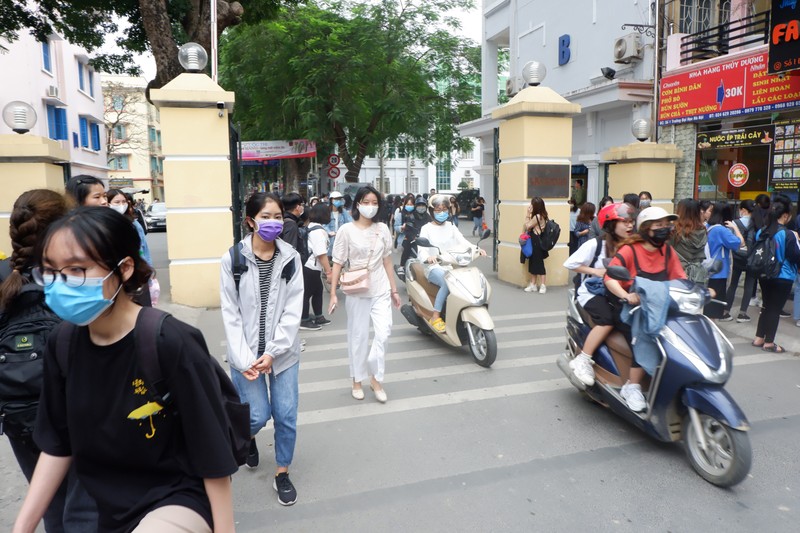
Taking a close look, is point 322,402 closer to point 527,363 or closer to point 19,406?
point 527,363

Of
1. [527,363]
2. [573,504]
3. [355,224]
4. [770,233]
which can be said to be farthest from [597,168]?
[573,504]

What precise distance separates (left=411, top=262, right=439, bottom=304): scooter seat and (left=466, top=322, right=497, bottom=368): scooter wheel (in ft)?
2.53

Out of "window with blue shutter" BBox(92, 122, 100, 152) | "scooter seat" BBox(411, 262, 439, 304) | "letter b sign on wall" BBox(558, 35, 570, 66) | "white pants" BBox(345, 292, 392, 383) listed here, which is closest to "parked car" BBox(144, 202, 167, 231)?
"window with blue shutter" BBox(92, 122, 100, 152)

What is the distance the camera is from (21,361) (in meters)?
2.30

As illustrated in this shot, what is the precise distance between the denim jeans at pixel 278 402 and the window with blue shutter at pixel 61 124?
27246mm

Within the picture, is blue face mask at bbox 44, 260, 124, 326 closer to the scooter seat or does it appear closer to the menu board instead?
the scooter seat

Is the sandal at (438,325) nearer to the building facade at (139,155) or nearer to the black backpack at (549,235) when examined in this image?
the black backpack at (549,235)

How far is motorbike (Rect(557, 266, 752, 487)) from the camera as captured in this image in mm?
3238

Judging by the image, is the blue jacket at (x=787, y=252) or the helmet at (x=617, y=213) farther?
the blue jacket at (x=787, y=252)

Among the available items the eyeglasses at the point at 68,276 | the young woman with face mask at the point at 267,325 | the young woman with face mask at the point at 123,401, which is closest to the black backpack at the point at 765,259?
the young woman with face mask at the point at 267,325

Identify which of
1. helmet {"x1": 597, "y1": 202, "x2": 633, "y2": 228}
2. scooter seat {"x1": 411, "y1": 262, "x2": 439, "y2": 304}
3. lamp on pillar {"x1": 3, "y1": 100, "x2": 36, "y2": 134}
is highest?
lamp on pillar {"x1": 3, "y1": 100, "x2": 36, "y2": 134}

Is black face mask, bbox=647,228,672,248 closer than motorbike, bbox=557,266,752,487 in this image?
No

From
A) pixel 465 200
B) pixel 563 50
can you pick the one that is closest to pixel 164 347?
pixel 563 50

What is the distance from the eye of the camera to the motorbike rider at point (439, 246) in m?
6.17
